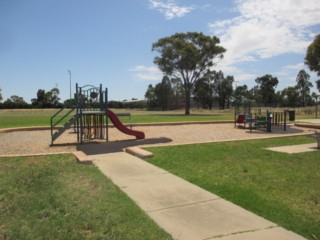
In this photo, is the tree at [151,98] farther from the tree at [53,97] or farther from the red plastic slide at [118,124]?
the red plastic slide at [118,124]

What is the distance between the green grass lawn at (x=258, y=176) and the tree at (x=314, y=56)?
2800 centimetres

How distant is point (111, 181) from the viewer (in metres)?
6.39

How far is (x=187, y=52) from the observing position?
47750mm

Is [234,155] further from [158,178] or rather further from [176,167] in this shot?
[158,178]

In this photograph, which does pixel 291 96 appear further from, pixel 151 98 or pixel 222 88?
pixel 151 98

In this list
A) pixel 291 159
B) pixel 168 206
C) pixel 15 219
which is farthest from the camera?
pixel 291 159

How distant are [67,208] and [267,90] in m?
93.6

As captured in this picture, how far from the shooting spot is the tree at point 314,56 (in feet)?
114

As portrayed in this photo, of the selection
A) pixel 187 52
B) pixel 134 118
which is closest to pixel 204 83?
pixel 187 52

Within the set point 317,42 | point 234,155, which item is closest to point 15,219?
point 234,155

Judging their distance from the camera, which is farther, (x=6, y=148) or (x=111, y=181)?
(x=6, y=148)

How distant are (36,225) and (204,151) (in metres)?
6.21

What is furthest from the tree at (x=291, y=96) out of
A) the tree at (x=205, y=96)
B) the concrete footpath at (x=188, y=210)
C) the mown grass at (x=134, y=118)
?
the concrete footpath at (x=188, y=210)

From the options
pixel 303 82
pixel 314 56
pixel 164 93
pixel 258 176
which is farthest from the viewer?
pixel 303 82
